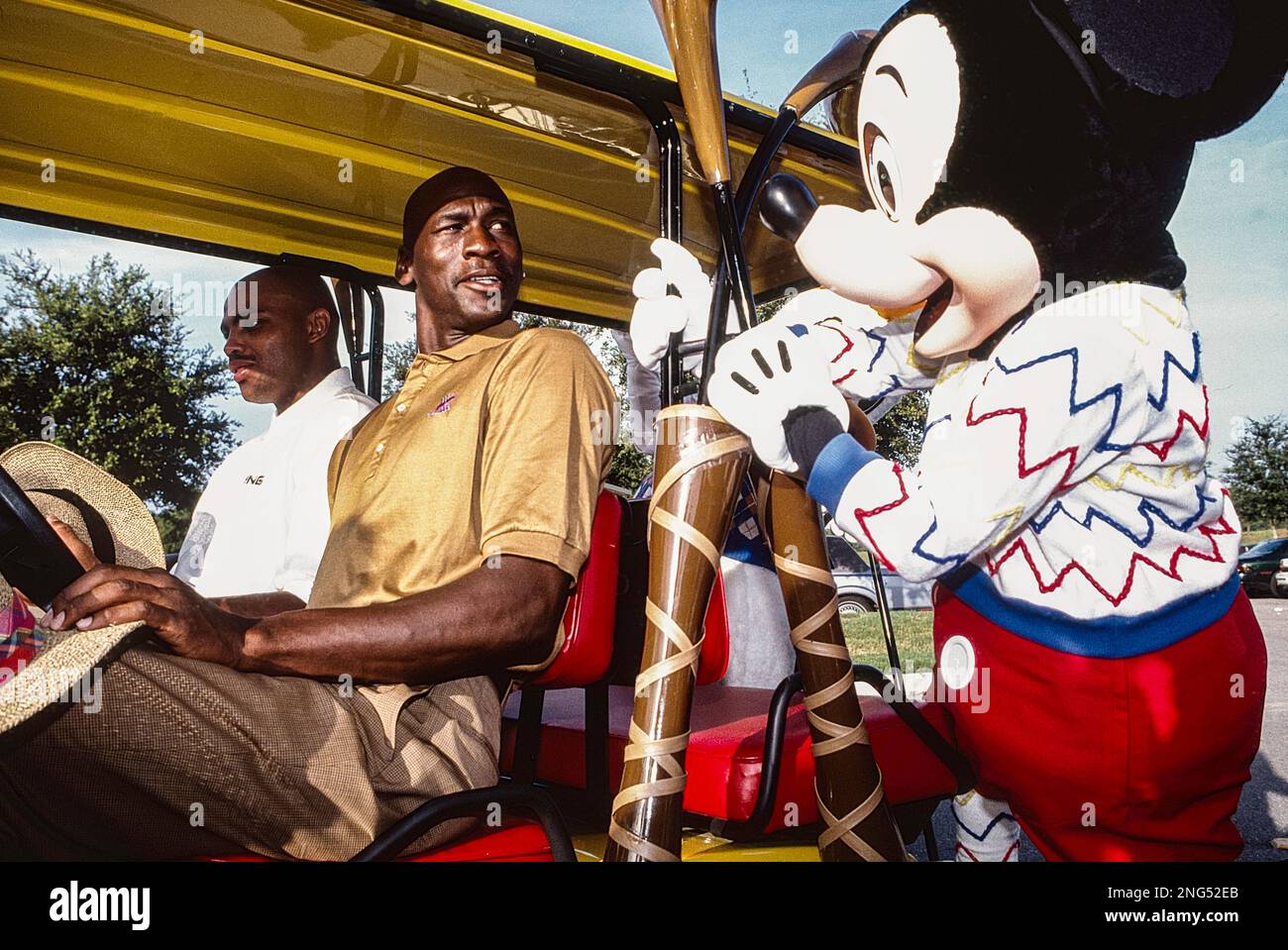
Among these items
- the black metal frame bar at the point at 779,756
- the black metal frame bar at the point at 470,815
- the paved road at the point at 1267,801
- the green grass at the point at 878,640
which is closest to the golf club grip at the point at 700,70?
the black metal frame bar at the point at 779,756

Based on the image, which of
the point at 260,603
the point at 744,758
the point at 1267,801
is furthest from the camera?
the point at 1267,801

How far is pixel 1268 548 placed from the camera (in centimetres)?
171

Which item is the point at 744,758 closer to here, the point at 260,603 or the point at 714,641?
the point at 714,641

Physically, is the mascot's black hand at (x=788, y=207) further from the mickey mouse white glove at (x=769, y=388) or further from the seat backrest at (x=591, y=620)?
the seat backrest at (x=591, y=620)

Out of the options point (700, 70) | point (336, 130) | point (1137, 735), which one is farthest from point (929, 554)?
point (336, 130)

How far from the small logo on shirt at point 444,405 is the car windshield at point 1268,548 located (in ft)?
4.02

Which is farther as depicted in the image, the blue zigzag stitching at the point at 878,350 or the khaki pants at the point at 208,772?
the blue zigzag stitching at the point at 878,350

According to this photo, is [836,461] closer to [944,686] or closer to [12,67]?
[944,686]

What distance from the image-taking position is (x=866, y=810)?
1.27 metres

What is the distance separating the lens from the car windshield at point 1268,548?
150cm

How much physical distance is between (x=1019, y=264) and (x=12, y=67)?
5.36 feet

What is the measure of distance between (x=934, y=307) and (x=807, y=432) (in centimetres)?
31

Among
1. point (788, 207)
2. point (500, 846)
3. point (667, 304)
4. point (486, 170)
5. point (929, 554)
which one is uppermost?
point (486, 170)

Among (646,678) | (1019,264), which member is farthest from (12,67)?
(1019,264)
